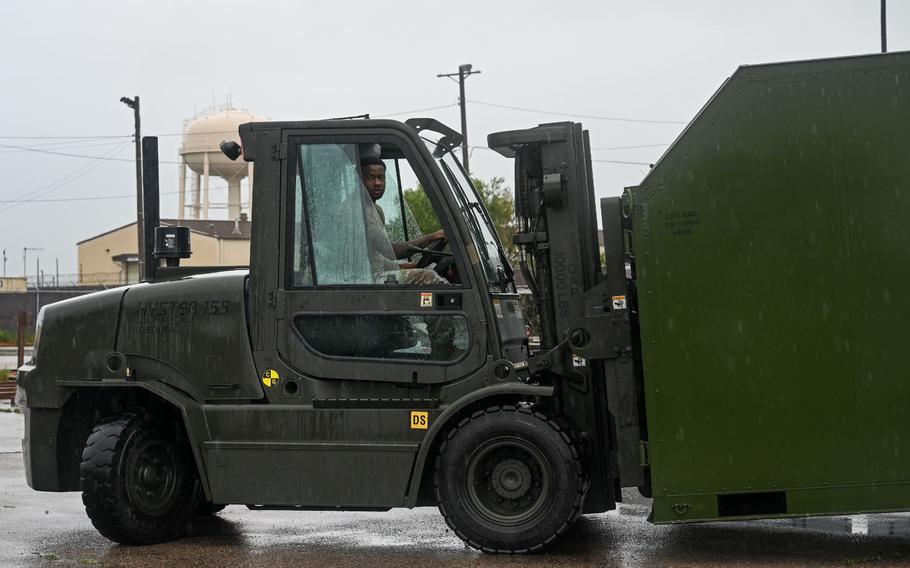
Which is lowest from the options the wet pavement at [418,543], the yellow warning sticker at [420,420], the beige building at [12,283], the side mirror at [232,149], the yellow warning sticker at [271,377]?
the wet pavement at [418,543]

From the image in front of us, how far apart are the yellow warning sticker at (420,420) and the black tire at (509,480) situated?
162 millimetres

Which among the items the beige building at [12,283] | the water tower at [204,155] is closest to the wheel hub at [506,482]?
the water tower at [204,155]

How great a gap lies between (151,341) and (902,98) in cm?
488

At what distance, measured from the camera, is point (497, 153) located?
7965 millimetres

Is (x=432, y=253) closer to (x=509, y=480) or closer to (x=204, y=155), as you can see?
(x=509, y=480)

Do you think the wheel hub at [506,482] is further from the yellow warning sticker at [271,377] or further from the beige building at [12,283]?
the beige building at [12,283]

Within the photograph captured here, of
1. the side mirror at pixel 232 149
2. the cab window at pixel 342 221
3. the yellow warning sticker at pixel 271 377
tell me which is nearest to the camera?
the cab window at pixel 342 221

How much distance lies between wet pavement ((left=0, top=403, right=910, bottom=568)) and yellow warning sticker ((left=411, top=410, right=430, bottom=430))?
0.79m

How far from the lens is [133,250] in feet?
250

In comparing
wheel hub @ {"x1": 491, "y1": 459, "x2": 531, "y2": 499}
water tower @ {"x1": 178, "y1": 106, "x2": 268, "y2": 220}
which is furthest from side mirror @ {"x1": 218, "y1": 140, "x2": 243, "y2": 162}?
water tower @ {"x1": 178, "y1": 106, "x2": 268, "y2": 220}

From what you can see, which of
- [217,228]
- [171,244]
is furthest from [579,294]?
[217,228]

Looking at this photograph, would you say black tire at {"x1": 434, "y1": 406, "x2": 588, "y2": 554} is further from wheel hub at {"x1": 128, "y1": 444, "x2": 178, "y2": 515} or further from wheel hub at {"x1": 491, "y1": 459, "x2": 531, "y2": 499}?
wheel hub at {"x1": 128, "y1": 444, "x2": 178, "y2": 515}

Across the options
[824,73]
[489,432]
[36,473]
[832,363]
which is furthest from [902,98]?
[36,473]

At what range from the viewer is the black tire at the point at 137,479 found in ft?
25.9
